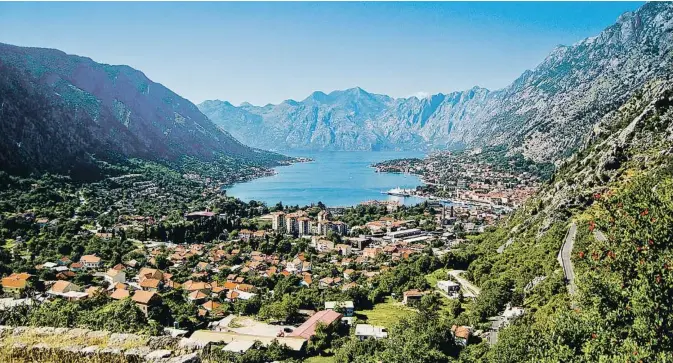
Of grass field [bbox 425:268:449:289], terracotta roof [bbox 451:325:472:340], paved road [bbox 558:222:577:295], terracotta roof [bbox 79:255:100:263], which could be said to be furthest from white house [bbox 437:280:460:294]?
terracotta roof [bbox 79:255:100:263]

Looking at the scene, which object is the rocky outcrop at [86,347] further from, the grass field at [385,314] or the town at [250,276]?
the grass field at [385,314]

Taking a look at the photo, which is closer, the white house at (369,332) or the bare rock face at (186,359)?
the bare rock face at (186,359)

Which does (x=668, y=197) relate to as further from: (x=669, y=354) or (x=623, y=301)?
(x=669, y=354)

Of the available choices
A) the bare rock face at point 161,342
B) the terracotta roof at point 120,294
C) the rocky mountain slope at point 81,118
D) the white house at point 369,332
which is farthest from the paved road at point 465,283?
the rocky mountain slope at point 81,118

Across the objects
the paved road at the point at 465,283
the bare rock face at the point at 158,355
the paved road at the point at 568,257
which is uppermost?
the bare rock face at the point at 158,355

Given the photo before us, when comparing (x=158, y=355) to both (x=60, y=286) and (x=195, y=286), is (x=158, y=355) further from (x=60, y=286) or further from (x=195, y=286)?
(x=60, y=286)

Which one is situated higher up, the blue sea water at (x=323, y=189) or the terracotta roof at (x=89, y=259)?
the terracotta roof at (x=89, y=259)
